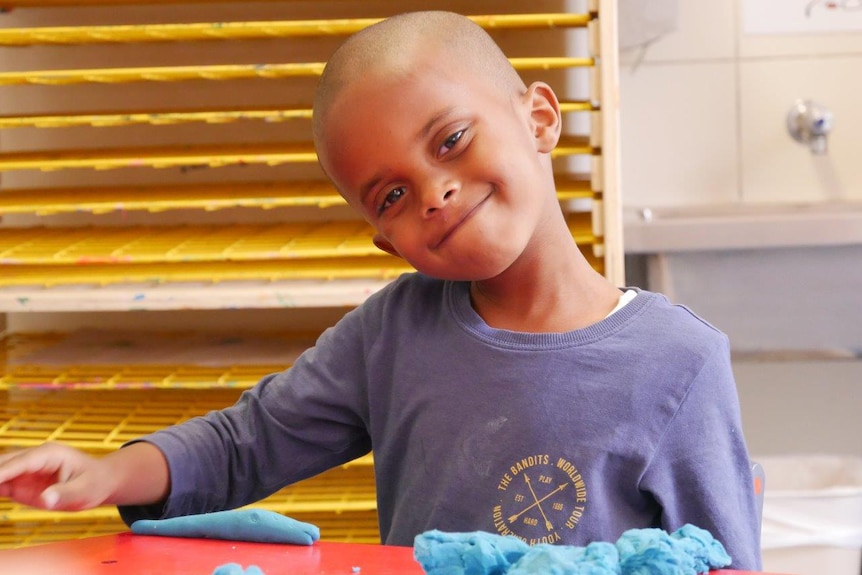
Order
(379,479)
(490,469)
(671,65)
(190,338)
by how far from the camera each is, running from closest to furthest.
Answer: (490,469) < (379,479) < (190,338) < (671,65)

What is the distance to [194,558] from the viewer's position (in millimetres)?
697

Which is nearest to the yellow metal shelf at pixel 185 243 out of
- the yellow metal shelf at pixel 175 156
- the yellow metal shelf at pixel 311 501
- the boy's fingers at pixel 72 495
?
the yellow metal shelf at pixel 175 156

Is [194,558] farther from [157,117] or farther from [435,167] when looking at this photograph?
[157,117]

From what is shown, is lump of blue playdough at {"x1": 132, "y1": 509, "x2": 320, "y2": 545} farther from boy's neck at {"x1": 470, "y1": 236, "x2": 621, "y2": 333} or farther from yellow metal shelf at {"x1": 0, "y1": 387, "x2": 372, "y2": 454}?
yellow metal shelf at {"x1": 0, "y1": 387, "x2": 372, "y2": 454}

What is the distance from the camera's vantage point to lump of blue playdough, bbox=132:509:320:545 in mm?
725

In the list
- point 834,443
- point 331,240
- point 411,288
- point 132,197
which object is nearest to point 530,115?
point 411,288

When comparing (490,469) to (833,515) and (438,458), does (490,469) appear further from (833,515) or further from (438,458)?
(833,515)

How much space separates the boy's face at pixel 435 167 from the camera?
80 cm

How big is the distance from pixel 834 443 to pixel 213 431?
5.25 ft

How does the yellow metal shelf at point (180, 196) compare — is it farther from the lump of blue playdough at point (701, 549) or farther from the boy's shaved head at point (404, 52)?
the lump of blue playdough at point (701, 549)

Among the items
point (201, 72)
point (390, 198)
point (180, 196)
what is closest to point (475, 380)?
point (390, 198)

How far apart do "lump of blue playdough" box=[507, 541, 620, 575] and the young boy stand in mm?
242

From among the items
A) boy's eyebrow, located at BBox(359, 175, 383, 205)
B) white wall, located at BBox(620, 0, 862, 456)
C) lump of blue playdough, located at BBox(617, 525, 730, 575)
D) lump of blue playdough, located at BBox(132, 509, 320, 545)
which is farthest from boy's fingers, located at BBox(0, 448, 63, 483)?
white wall, located at BBox(620, 0, 862, 456)

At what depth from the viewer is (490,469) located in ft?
2.81
